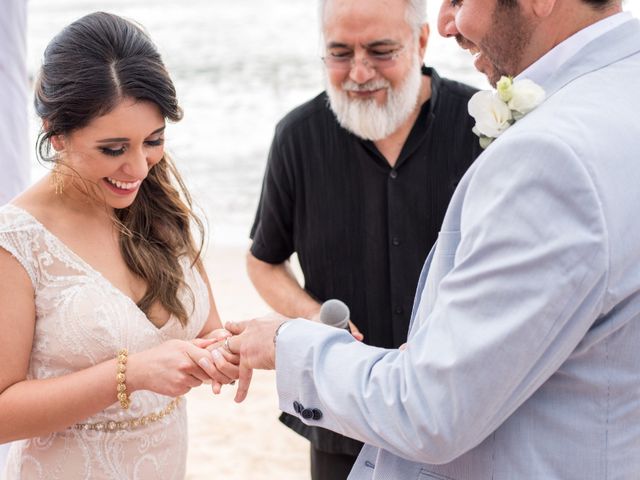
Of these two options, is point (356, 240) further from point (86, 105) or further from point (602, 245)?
point (602, 245)

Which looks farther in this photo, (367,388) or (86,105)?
(86,105)

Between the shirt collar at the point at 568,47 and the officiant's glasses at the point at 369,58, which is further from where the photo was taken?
the officiant's glasses at the point at 369,58

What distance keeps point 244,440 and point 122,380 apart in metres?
4.05

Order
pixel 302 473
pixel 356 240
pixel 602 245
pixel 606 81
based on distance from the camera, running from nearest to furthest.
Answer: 1. pixel 602 245
2. pixel 606 81
3. pixel 356 240
4. pixel 302 473

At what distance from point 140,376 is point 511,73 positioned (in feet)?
4.28

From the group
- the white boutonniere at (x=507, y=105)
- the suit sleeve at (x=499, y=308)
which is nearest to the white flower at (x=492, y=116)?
the white boutonniere at (x=507, y=105)

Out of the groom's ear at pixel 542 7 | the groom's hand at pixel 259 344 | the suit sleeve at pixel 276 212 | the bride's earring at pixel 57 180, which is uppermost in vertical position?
the groom's ear at pixel 542 7

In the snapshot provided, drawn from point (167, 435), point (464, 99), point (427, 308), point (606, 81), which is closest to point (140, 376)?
point (167, 435)

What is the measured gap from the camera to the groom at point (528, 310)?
157 cm

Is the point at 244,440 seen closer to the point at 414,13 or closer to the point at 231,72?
the point at 414,13

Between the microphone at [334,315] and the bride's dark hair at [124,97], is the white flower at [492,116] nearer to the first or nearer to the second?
the microphone at [334,315]

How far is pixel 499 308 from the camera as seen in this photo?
1.60 m

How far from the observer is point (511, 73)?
196 centimetres

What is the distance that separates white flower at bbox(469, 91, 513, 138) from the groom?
0.08 metres
